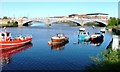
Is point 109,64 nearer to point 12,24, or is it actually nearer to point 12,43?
point 12,43

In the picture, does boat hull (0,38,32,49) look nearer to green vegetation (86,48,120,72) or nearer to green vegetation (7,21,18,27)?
green vegetation (86,48,120,72)

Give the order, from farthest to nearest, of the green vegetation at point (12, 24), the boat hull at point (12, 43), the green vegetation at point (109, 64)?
1. the green vegetation at point (12, 24)
2. the boat hull at point (12, 43)
3. the green vegetation at point (109, 64)

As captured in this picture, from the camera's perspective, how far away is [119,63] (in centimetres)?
850

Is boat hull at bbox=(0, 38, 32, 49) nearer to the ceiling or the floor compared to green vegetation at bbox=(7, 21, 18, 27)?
nearer to the ceiling

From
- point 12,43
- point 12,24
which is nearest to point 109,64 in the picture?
point 12,43

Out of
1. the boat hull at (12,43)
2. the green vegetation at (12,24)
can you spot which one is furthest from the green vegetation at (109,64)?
the green vegetation at (12,24)

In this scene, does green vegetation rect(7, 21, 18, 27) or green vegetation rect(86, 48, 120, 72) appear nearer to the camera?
green vegetation rect(86, 48, 120, 72)

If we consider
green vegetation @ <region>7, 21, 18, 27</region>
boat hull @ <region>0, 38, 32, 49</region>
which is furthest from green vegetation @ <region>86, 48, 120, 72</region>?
green vegetation @ <region>7, 21, 18, 27</region>

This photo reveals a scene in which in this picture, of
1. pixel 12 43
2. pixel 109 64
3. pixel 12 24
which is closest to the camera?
pixel 109 64

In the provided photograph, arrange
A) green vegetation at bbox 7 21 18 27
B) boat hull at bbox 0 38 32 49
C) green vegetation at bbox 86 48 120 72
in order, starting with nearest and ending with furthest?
1. green vegetation at bbox 86 48 120 72
2. boat hull at bbox 0 38 32 49
3. green vegetation at bbox 7 21 18 27

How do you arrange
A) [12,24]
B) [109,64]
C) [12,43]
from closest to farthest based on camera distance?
[109,64]
[12,43]
[12,24]

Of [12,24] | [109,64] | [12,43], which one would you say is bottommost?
[12,24]

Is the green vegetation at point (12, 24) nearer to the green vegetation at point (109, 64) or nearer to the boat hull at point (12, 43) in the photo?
the boat hull at point (12, 43)

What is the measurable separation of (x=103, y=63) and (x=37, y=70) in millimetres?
5750
